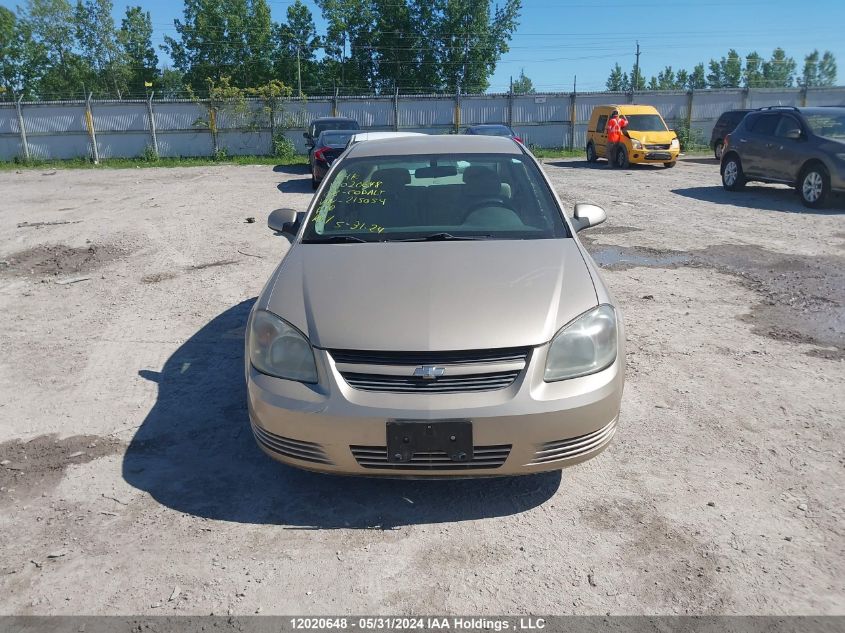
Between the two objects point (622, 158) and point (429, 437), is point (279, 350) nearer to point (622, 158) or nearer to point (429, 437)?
point (429, 437)

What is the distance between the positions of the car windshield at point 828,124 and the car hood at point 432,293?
1081cm

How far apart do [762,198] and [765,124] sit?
57.0 inches

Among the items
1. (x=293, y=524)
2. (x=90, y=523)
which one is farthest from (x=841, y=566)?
(x=90, y=523)

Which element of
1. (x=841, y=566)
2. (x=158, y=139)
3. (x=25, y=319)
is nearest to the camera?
(x=841, y=566)

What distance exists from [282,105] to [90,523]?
27359 mm

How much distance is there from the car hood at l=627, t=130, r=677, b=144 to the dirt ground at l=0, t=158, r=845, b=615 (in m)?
14.4

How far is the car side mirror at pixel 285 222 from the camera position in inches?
191

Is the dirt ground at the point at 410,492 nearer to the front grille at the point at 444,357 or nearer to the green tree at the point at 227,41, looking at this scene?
the front grille at the point at 444,357

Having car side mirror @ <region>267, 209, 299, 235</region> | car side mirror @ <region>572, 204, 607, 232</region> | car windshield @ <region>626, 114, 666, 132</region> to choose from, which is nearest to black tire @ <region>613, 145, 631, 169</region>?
car windshield @ <region>626, 114, 666, 132</region>

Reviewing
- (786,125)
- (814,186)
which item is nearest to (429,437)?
(814,186)

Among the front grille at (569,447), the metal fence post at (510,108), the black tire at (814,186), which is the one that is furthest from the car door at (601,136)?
the front grille at (569,447)

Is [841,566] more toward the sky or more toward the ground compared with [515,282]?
more toward the ground

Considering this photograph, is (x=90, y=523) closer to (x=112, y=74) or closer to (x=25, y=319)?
(x=25, y=319)

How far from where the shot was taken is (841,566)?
2910mm
